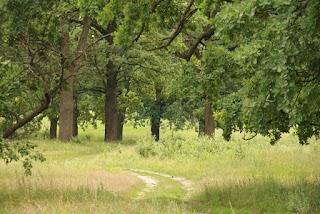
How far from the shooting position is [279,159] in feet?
77.3

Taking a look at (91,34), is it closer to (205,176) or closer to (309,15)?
(205,176)

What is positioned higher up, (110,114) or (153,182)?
(110,114)

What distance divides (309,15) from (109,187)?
9760 millimetres

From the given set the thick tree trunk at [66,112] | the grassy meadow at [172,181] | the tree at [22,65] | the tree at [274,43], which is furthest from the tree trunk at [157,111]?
the tree at [274,43]

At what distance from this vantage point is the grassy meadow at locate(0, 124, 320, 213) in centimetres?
1207

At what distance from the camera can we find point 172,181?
65.9 ft

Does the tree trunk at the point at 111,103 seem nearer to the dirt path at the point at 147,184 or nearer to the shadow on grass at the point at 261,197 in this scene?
the dirt path at the point at 147,184

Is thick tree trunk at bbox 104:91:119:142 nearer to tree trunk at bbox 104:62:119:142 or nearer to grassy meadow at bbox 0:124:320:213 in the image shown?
tree trunk at bbox 104:62:119:142

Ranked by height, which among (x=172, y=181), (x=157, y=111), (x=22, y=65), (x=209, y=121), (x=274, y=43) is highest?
(x=22, y=65)

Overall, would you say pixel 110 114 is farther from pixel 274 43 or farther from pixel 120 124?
pixel 274 43

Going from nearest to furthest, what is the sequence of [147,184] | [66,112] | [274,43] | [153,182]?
[274,43] < [147,184] < [153,182] < [66,112]

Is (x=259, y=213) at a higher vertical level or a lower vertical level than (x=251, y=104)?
lower

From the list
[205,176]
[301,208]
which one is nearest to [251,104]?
[301,208]

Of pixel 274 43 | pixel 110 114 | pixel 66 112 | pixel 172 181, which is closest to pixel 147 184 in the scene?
pixel 172 181
